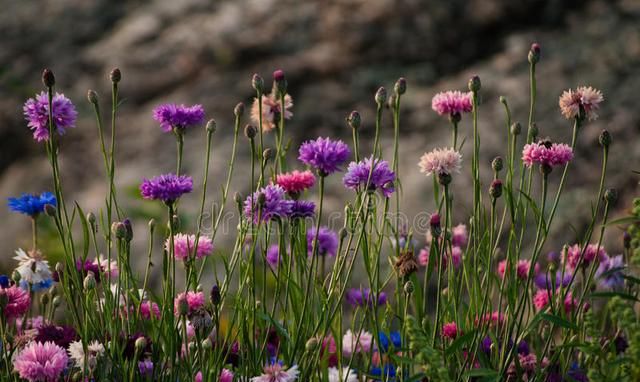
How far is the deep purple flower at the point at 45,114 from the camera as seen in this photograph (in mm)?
1579

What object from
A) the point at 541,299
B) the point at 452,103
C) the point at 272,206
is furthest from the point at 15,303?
the point at 541,299

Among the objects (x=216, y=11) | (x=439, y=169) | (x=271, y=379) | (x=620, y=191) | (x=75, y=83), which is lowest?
(x=271, y=379)

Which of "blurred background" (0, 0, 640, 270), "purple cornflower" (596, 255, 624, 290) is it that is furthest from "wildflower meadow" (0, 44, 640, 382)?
"blurred background" (0, 0, 640, 270)

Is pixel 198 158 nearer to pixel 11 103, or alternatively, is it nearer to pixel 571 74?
pixel 11 103

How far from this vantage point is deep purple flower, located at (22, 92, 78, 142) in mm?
1579

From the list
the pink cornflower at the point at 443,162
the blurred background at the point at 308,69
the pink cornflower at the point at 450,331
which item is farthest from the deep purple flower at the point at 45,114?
the blurred background at the point at 308,69

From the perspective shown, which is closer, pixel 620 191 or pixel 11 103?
pixel 620 191

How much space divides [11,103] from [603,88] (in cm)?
271

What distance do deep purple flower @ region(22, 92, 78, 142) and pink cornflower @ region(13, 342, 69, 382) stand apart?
16.3 inches

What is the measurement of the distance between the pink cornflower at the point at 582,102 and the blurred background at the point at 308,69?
1.75 m

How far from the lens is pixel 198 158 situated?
3.75m

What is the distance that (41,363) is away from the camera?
1.36m

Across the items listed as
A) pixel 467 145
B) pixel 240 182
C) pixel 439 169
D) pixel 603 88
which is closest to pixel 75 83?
pixel 240 182

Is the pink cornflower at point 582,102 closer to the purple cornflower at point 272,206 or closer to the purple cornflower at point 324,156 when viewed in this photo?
the purple cornflower at point 324,156
